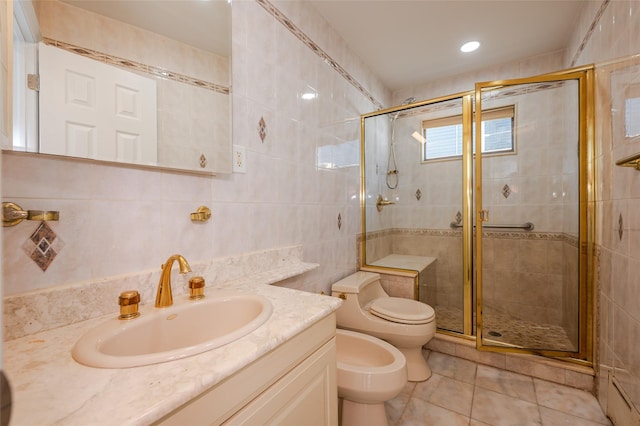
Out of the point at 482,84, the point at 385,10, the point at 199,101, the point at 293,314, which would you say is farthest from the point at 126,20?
the point at 482,84

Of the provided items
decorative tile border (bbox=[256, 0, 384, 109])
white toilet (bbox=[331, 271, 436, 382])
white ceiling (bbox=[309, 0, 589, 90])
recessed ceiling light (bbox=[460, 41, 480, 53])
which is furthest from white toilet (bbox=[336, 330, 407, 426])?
recessed ceiling light (bbox=[460, 41, 480, 53])

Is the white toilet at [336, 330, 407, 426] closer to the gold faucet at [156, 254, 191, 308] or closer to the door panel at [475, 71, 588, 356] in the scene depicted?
the gold faucet at [156, 254, 191, 308]

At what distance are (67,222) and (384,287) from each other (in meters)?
2.02

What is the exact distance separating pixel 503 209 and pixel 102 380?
8.04 ft

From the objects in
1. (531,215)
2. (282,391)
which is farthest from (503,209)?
(282,391)

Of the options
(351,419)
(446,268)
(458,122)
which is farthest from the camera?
(446,268)

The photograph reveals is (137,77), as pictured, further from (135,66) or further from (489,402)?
(489,402)

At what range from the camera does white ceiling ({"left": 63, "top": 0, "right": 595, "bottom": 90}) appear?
73.2 inches

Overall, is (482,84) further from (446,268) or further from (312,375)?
(312,375)

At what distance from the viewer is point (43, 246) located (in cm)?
75

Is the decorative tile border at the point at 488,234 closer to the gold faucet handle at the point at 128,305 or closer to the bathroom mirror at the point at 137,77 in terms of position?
the bathroom mirror at the point at 137,77

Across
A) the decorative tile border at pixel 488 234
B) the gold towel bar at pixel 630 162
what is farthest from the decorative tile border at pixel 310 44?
the gold towel bar at pixel 630 162

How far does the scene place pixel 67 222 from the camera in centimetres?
79

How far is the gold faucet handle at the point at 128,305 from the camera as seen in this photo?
796mm
